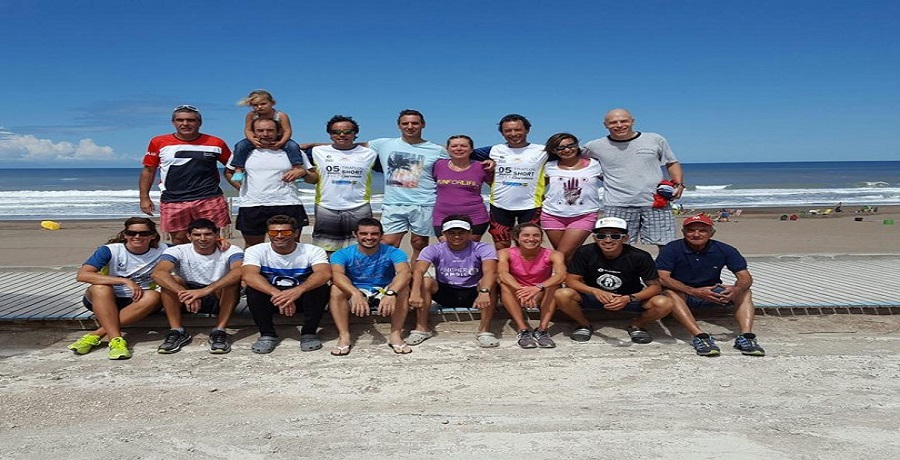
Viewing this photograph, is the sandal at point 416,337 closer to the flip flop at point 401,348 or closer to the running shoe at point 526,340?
the flip flop at point 401,348

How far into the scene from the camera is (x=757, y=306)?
18.1 feet

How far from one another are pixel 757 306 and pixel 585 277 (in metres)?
1.75

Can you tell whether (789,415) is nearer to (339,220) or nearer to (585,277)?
(585,277)

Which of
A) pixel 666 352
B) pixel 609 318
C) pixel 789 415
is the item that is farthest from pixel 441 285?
pixel 789 415

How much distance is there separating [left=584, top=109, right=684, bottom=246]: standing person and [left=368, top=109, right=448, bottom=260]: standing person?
1.54 m

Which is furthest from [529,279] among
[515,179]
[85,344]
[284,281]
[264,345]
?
[85,344]

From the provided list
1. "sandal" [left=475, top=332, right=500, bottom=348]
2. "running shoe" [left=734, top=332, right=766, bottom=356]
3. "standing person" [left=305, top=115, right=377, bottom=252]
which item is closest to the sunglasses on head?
"standing person" [left=305, top=115, right=377, bottom=252]

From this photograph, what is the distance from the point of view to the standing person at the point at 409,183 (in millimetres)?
5598

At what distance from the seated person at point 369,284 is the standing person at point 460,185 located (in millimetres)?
677

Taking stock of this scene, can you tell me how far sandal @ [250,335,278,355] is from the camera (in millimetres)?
4633

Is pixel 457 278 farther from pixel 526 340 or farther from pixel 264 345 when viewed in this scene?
pixel 264 345

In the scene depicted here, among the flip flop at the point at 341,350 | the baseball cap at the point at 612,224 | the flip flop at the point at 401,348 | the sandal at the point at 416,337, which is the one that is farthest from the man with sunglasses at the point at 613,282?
the flip flop at the point at 341,350

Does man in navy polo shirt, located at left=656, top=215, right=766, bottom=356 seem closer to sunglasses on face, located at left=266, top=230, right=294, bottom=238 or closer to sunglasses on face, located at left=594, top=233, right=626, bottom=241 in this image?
sunglasses on face, located at left=594, top=233, right=626, bottom=241

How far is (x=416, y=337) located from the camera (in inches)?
193
